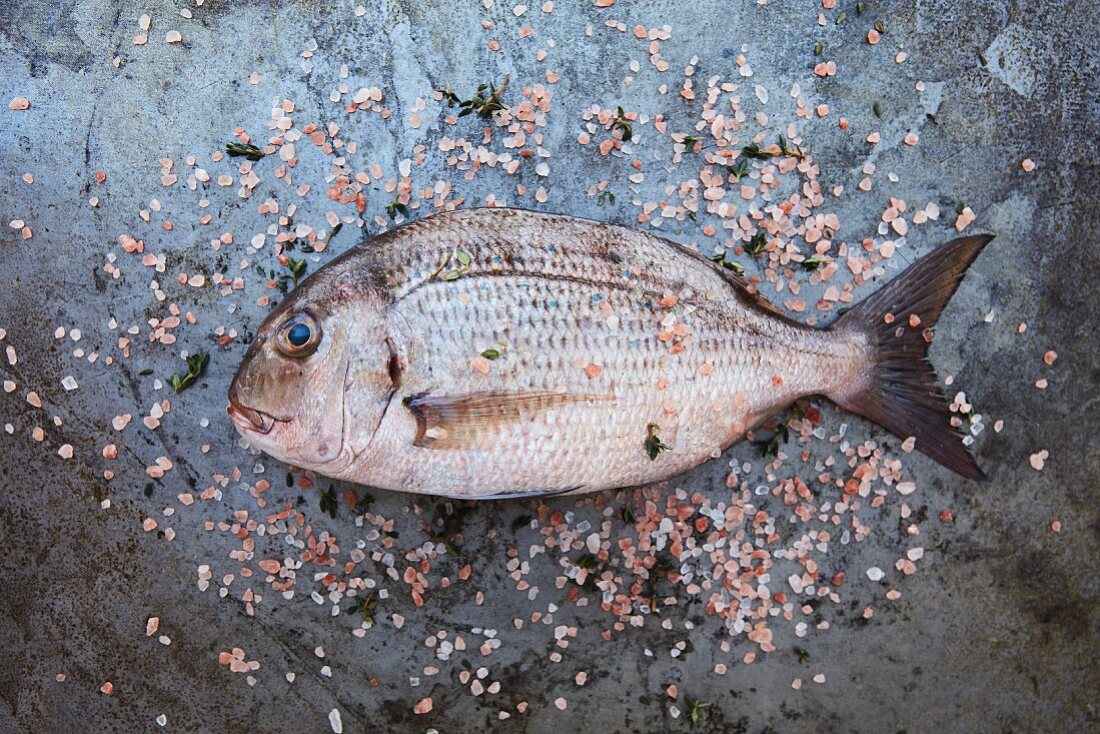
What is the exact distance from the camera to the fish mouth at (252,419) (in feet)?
5.84

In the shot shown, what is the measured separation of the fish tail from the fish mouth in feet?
4.81

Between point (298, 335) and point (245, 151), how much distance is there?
0.76 m

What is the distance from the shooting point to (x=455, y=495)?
191 centimetres

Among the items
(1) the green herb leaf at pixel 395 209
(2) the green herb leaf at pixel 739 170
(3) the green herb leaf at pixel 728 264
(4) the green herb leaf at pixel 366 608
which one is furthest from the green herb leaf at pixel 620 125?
(4) the green herb leaf at pixel 366 608

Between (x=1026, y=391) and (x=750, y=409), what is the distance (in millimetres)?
877

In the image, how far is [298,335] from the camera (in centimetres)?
174

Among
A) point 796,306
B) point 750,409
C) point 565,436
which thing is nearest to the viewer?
point 565,436

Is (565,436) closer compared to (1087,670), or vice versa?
(565,436)

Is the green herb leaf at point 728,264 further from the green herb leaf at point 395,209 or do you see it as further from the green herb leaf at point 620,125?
the green herb leaf at point 395,209

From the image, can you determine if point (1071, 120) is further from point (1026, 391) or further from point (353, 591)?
point (353, 591)

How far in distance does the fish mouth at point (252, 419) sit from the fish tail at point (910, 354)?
4.81 feet

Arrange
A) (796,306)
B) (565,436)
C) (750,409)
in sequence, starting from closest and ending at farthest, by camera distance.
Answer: (565,436) → (750,409) → (796,306)

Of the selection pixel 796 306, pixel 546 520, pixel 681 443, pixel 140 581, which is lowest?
pixel 140 581

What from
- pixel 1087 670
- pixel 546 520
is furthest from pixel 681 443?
pixel 1087 670
